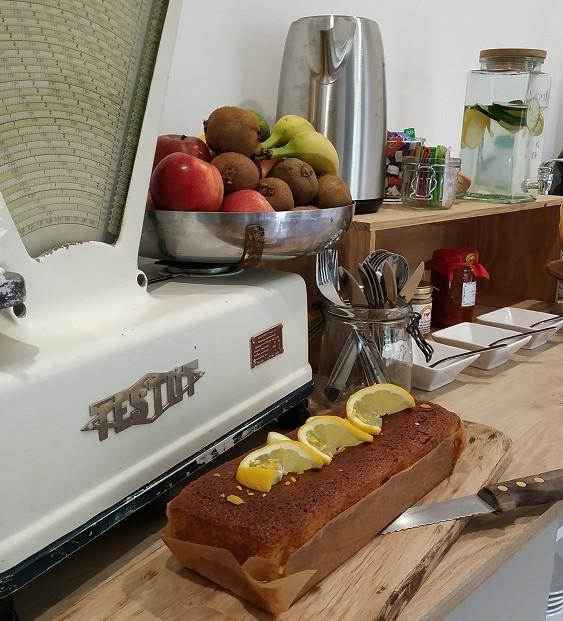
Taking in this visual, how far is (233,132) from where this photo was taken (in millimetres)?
910

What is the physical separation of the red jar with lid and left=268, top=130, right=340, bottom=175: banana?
0.60 metres

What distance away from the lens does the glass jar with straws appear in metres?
1.36

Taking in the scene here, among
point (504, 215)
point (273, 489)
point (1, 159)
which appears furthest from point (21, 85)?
point (504, 215)

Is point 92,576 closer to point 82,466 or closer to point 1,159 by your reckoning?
point 82,466

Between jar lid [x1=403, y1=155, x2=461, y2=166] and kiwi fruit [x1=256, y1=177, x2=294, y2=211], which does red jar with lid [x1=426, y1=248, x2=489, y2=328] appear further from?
kiwi fruit [x1=256, y1=177, x2=294, y2=211]

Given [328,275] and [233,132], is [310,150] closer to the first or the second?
[233,132]

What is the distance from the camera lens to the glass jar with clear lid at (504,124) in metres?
1.54

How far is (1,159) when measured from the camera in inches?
23.4

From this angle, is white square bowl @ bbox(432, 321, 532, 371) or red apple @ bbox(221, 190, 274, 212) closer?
red apple @ bbox(221, 190, 274, 212)

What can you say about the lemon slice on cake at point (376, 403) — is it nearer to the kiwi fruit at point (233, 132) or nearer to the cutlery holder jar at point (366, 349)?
the cutlery holder jar at point (366, 349)

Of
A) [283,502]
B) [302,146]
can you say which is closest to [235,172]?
[302,146]

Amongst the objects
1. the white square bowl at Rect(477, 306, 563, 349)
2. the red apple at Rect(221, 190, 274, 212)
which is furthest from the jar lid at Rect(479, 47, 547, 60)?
the red apple at Rect(221, 190, 274, 212)

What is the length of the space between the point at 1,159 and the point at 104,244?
0.46 ft

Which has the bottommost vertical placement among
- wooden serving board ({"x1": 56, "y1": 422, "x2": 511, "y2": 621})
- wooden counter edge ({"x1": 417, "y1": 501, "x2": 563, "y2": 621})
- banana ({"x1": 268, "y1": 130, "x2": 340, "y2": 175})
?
wooden counter edge ({"x1": 417, "y1": 501, "x2": 563, "y2": 621})
